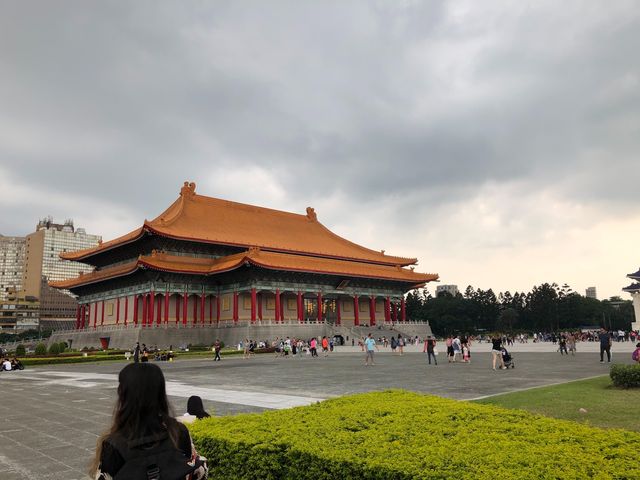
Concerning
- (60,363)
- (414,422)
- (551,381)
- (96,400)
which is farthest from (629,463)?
(60,363)

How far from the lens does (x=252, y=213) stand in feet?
194

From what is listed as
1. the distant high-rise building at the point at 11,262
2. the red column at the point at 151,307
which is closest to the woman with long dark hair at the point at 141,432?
the red column at the point at 151,307

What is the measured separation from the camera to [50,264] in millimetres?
141375

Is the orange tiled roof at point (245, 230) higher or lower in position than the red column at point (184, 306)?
higher

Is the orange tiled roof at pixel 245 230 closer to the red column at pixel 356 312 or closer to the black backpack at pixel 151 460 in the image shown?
the red column at pixel 356 312

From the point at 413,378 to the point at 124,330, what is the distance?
3461cm

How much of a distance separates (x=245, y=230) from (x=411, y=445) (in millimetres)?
51895

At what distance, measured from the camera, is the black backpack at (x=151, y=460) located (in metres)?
2.53

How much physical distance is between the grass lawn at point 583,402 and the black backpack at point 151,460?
5986 mm

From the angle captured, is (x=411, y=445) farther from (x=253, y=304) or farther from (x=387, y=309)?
(x=387, y=309)

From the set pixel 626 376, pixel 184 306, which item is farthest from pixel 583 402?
pixel 184 306

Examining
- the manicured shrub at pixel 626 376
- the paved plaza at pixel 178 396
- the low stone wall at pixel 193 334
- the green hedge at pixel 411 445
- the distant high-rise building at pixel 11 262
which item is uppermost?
the distant high-rise building at pixel 11 262

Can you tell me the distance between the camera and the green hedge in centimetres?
338

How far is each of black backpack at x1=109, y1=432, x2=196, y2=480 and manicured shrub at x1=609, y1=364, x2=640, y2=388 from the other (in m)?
11.6
